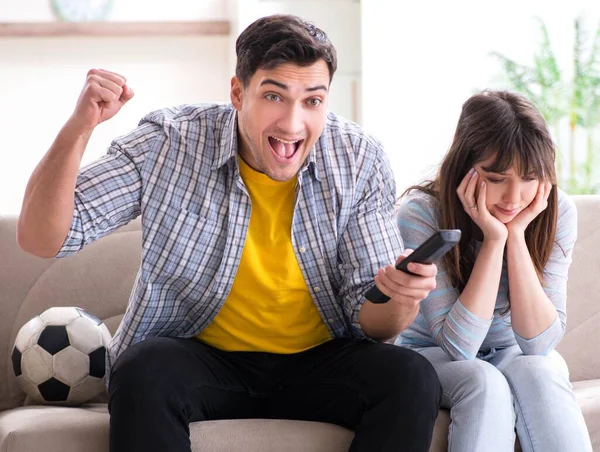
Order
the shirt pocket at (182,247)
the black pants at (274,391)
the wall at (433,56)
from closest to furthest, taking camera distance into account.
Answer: the black pants at (274,391)
the shirt pocket at (182,247)
the wall at (433,56)

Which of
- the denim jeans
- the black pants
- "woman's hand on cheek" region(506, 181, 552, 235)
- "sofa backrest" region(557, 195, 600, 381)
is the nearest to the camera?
the black pants

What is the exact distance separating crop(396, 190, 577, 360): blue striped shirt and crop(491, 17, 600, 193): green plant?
2.70 m

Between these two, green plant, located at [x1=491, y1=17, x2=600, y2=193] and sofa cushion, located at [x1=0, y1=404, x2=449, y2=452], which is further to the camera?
green plant, located at [x1=491, y1=17, x2=600, y2=193]

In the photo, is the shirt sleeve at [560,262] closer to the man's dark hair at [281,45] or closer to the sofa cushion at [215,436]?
the sofa cushion at [215,436]

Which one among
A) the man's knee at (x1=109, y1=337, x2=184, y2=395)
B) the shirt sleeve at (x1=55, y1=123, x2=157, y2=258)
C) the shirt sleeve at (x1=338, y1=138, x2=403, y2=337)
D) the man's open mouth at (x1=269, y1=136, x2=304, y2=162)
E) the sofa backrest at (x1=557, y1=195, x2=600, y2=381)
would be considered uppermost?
the man's open mouth at (x1=269, y1=136, x2=304, y2=162)

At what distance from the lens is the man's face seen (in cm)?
174

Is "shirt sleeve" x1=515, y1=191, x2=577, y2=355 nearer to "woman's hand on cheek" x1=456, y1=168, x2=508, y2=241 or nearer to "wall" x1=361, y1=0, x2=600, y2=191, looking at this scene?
"woman's hand on cheek" x1=456, y1=168, x2=508, y2=241

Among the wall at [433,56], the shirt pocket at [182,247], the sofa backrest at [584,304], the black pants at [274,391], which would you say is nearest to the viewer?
the black pants at [274,391]

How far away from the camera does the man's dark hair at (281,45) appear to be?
1725 mm

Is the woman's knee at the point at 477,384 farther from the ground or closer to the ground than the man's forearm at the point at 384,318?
closer to the ground

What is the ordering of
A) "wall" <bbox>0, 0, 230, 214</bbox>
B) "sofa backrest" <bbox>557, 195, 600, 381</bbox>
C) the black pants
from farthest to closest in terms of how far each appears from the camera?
1. "wall" <bbox>0, 0, 230, 214</bbox>
2. "sofa backrest" <bbox>557, 195, 600, 381</bbox>
3. the black pants

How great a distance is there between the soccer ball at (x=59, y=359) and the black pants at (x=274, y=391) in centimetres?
30

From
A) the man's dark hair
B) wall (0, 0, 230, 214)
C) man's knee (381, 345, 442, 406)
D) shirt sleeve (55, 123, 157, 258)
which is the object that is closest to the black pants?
man's knee (381, 345, 442, 406)

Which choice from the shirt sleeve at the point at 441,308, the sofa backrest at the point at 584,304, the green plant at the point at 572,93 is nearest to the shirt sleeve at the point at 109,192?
the shirt sleeve at the point at 441,308
